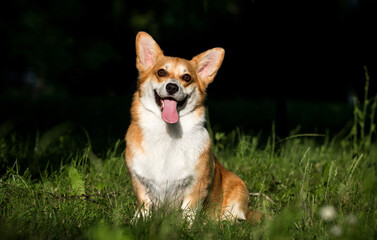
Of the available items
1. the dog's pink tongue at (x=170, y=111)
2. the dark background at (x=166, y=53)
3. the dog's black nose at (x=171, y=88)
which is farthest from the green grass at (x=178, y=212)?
the dark background at (x=166, y=53)

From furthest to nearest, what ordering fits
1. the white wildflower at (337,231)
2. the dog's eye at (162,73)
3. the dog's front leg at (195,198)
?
the dog's eye at (162,73) → the dog's front leg at (195,198) → the white wildflower at (337,231)

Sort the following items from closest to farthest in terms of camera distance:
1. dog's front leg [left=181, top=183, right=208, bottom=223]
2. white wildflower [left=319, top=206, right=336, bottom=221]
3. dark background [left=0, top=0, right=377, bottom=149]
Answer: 1. white wildflower [left=319, top=206, right=336, bottom=221]
2. dog's front leg [left=181, top=183, right=208, bottom=223]
3. dark background [left=0, top=0, right=377, bottom=149]

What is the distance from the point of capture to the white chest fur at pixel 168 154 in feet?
9.73

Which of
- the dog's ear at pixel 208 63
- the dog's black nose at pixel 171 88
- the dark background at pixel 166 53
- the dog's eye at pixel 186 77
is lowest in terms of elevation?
the dark background at pixel 166 53

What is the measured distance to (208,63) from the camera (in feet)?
11.7

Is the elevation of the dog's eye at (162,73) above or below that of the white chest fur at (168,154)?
above

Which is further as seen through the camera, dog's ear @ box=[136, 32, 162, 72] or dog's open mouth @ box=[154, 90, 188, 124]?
dog's ear @ box=[136, 32, 162, 72]

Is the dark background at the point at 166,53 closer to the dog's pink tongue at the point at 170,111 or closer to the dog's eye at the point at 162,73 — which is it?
the dog's eye at the point at 162,73

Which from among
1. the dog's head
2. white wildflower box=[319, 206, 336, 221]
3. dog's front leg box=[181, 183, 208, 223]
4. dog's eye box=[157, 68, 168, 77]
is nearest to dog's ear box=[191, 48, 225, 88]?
the dog's head

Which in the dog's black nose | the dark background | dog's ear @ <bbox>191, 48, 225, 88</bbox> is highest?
dog's ear @ <bbox>191, 48, 225, 88</bbox>

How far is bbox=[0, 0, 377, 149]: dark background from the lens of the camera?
26.9 ft

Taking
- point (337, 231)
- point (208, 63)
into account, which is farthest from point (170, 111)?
point (337, 231)

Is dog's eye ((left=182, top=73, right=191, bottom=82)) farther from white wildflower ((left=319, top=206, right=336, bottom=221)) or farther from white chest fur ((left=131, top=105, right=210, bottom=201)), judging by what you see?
white wildflower ((left=319, top=206, right=336, bottom=221))

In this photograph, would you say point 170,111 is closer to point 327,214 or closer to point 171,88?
point 171,88
